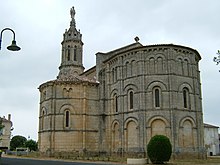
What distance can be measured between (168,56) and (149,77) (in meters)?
3.26

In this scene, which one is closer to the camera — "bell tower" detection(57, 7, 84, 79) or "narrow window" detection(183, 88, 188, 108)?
"narrow window" detection(183, 88, 188, 108)

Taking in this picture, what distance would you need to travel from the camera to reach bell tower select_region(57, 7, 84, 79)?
180 feet

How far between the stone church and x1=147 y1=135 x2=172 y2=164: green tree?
6.81 meters

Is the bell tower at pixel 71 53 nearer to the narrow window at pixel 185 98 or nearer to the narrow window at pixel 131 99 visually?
the narrow window at pixel 131 99

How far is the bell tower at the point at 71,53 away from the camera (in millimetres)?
55000

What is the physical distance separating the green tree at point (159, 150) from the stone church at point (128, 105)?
681cm

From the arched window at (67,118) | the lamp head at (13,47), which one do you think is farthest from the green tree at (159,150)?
the lamp head at (13,47)

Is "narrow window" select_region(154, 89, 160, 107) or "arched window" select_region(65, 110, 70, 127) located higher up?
"narrow window" select_region(154, 89, 160, 107)

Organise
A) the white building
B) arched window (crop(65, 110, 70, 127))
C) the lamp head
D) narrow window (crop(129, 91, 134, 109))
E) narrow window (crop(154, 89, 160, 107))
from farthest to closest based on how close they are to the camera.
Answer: the white building, arched window (crop(65, 110, 70, 127)), narrow window (crop(129, 91, 134, 109)), narrow window (crop(154, 89, 160, 107)), the lamp head

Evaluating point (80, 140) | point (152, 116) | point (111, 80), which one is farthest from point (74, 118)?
point (152, 116)

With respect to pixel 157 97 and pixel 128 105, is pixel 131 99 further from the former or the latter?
pixel 157 97

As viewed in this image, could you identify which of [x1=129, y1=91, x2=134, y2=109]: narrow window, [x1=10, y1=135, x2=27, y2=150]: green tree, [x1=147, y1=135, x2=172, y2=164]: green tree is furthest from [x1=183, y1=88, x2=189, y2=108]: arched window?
[x1=10, y1=135, x2=27, y2=150]: green tree

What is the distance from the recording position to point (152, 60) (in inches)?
1394

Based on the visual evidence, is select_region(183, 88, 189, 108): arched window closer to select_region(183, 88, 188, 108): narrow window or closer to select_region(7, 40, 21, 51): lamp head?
select_region(183, 88, 188, 108): narrow window
